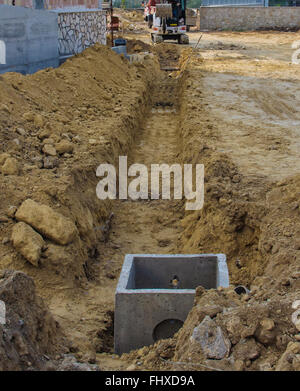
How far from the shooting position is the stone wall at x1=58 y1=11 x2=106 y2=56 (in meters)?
16.1

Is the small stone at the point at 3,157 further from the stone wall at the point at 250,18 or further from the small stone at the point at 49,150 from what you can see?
the stone wall at the point at 250,18

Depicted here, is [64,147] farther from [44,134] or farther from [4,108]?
[4,108]

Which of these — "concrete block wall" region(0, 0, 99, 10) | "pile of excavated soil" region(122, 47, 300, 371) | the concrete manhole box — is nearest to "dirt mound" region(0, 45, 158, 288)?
the concrete manhole box

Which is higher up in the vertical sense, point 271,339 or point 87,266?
point 271,339

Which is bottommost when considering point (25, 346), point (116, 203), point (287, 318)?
point (116, 203)

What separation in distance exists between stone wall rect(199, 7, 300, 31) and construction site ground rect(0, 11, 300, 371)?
24373mm

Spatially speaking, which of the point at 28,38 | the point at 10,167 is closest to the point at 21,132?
the point at 10,167

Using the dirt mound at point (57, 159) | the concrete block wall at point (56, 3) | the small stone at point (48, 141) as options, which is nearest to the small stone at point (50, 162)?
the dirt mound at point (57, 159)

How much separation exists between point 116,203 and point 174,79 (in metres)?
10.9

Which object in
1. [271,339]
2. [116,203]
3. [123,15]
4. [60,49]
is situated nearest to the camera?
[271,339]

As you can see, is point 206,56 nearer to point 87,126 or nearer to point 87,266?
point 87,126

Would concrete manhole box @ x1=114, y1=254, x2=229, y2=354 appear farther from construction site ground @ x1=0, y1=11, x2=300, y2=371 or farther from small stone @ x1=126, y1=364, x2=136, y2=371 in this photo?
small stone @ x1=126, y1=364, x2=136, y2=371

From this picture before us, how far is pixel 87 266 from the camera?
7320mm

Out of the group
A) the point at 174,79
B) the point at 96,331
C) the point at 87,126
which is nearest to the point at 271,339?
the point at 96,331
